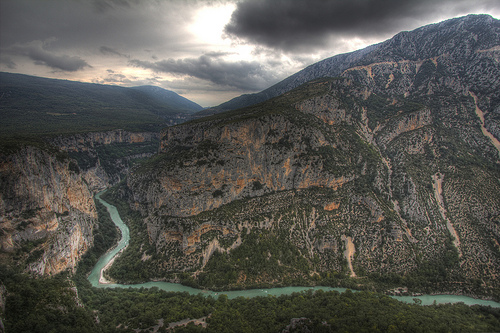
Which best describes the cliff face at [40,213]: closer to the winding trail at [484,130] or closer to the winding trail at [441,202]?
the winding trail at [441,202]

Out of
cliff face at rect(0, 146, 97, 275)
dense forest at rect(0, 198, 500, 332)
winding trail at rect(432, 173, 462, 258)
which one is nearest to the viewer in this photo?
dense forest at rect(0, 198, 500, 332)

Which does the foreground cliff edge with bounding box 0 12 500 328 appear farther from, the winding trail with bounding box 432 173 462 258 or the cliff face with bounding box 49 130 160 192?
the cliff face with bounding box 49 130 160 192

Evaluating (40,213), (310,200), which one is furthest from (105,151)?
(310,200)

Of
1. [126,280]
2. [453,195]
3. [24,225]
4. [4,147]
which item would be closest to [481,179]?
[453,195]

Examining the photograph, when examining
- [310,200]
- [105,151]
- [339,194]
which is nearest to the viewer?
[310,200]

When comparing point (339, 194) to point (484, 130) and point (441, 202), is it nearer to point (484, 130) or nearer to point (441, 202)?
point (441, 202)

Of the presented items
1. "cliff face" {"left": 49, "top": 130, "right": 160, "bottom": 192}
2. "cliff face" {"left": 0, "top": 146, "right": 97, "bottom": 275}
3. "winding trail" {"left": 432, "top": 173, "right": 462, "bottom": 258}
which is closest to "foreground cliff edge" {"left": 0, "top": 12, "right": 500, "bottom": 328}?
"cliff face" {"left": 0, "top": 146, "right": 97, "bottom": 275}
